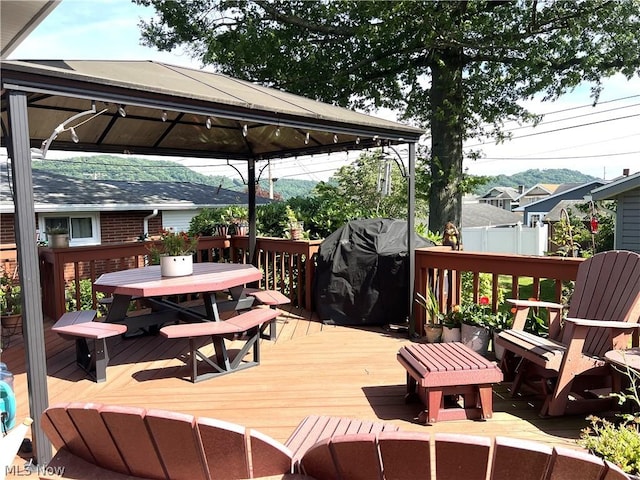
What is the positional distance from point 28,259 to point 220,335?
1.55 m

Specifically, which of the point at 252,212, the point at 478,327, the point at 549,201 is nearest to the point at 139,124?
the point at 252,212

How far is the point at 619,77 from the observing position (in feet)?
34.1

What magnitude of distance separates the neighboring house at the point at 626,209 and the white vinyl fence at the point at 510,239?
13.0 m

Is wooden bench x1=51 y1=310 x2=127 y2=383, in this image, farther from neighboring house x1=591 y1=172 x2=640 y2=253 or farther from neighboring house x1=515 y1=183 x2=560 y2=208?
neighboring house x1=515 y1=183 x2=560 y2=208

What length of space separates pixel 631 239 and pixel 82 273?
13.2 m

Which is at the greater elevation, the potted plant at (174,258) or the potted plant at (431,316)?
the potted plant at (174,258)

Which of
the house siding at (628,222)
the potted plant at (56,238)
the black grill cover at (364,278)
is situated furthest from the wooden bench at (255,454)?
the house siding at (628,222)

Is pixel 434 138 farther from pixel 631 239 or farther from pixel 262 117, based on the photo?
pixel 262 117

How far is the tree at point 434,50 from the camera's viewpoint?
8.89 metres

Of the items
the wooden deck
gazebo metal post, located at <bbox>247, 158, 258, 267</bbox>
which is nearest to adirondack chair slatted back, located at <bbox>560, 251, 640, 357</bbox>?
the wooden deck

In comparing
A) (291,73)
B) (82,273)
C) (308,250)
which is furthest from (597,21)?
(82,273)

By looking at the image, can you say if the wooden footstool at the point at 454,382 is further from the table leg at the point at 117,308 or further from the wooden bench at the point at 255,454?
the table leg at the point at 117,308

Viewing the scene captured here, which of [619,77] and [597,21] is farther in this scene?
[619,77]

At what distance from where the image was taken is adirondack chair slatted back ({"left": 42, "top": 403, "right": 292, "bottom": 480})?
1.27 metres
